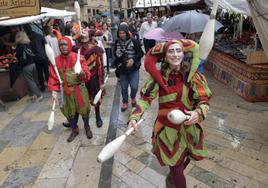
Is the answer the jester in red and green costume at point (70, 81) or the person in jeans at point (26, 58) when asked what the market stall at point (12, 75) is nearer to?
the person in jeans at point (26, 58)

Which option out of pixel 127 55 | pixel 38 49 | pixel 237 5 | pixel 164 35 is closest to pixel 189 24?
pixel 164 35

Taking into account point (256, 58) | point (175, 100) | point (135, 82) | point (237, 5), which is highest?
point (237, 5)

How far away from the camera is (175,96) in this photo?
272cm

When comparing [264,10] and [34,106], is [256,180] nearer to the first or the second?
[264,10]

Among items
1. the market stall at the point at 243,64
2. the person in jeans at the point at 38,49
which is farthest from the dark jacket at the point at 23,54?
the market stall at the point at 243,64

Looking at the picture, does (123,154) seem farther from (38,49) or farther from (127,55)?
(38,49)

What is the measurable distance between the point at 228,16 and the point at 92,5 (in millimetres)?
33439

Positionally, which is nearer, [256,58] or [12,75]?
[256,58]

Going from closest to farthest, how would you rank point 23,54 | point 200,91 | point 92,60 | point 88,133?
point 200,91 → point 88,133 → point 92,60 → point 23,54

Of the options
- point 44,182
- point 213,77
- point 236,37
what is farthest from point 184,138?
point 236,37

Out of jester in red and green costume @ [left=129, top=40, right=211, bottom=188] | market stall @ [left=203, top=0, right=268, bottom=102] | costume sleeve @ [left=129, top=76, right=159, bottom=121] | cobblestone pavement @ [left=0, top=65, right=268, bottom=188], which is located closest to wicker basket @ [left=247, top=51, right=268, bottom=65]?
market stall @ [left=203, top=0, right=268, bottom=102]

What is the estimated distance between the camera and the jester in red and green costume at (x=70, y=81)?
14.3 feet

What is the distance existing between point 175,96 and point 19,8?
6.56 ft

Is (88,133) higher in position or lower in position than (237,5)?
lower
